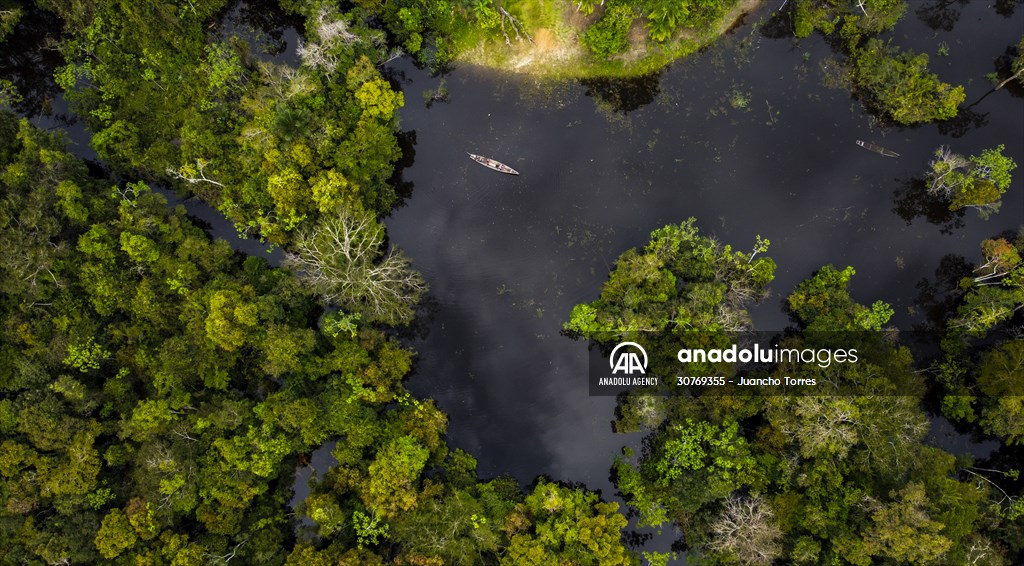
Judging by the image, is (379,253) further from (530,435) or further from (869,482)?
(869,482)

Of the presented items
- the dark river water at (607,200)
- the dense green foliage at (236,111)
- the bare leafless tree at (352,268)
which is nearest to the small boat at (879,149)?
the dark river water at (607,200)

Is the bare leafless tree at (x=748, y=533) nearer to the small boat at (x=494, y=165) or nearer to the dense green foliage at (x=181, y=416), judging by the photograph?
the dense green foliage at (x=181, y=416)

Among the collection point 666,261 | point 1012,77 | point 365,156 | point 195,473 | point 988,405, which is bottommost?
point 195,473

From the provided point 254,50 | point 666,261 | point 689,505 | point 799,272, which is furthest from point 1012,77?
point 254,50

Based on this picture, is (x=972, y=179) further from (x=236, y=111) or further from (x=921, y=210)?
(x=236, y=111)

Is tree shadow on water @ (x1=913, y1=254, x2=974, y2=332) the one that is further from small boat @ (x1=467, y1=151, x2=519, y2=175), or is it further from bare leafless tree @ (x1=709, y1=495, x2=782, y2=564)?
small boat @ (x1=467, y1=151, x2=519, y2=175)

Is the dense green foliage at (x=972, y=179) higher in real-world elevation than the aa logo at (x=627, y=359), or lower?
higher

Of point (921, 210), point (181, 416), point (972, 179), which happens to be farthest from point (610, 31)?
point (181, 416)
